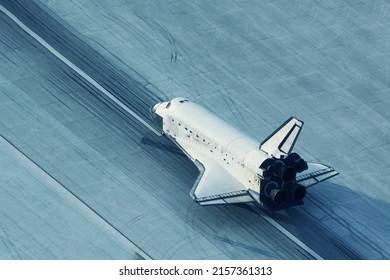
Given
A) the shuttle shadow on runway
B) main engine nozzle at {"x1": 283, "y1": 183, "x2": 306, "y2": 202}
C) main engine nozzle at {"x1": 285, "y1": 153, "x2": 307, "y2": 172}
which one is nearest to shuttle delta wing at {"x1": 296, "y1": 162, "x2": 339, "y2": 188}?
the shuttle shadow on runway

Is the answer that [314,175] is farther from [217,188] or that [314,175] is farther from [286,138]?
[217,188]

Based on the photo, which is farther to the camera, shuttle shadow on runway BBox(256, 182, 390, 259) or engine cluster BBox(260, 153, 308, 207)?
shuttle shadow on runway BBox(256, 182, 390, 259)

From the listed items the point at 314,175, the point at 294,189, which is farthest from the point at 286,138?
the point at 314,175

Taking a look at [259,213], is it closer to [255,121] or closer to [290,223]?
[290,223]

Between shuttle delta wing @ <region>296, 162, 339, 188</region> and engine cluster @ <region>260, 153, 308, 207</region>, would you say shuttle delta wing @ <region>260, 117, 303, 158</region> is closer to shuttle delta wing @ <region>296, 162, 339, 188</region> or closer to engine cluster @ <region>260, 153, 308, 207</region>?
engine cluster @ <region>260, 153, 308, 207</region>
